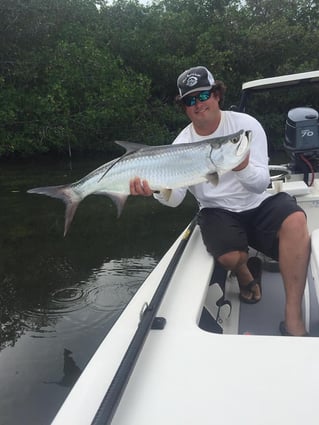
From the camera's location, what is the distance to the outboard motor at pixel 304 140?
480cm

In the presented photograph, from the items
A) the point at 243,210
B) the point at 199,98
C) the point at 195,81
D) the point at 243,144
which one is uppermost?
the point at 195,81

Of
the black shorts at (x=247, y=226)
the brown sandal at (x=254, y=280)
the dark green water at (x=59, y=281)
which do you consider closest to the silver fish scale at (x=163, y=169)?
the black shorts at (x=247, y=226)

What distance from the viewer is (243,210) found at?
3.03 metres

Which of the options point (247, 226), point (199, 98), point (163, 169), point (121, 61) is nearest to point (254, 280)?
point (247, 226)

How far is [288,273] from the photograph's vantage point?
2.60m

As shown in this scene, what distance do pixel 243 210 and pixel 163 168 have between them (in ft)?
2.33

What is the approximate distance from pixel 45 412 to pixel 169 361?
2070 millimetres

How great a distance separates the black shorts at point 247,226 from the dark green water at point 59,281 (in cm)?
178

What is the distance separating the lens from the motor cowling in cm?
479

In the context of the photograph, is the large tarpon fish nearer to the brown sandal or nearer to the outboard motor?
the brown sandal

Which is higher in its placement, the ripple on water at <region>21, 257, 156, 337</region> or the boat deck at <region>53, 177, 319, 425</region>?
the boat deck at <region>53, 177, 319, 425</region>

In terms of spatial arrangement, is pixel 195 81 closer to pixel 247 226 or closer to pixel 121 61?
pixel 247 226

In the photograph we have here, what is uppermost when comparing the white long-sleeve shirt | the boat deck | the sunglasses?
the sunglasses

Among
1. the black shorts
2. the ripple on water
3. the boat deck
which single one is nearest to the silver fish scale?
the black shorts
